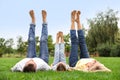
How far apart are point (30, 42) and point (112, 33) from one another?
43.7m

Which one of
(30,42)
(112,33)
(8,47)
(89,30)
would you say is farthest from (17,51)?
(30,42)

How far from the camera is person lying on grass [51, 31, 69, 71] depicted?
5.83m

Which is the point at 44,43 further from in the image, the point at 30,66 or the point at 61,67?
the point at 30,66

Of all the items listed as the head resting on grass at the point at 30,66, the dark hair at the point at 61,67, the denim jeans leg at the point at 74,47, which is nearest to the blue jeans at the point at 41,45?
the denim jeans leg at the point at 74,47

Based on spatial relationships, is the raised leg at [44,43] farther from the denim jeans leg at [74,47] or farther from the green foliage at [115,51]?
the green foliage at [115,51]

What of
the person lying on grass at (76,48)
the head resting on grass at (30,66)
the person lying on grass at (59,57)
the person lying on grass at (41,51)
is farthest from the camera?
the person lying on grass at (76,48)

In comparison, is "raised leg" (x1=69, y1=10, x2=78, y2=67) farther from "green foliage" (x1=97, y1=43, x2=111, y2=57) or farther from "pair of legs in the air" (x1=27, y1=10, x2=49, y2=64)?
"green foliage" (x1=97, y1=43, x2=111, y2=57)

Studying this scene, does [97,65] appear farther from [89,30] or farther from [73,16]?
[89,30]

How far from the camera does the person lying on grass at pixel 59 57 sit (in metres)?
5.83

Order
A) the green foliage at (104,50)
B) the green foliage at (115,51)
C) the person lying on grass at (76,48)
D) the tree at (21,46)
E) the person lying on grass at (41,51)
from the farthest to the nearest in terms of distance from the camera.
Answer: the tree at (21,46) → the green foliage at (104,50) → the green foliage at (115,51) → the person lying on grass at (76,48) → the person lying on grass at (41,51)

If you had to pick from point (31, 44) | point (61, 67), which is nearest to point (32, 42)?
point (31, 44)

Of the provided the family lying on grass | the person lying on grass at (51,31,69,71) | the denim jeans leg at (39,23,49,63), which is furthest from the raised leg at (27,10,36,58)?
the person lying on grass at (51,31,69,71)

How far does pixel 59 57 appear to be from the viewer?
20.5ft

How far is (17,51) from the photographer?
4747 centimetres
